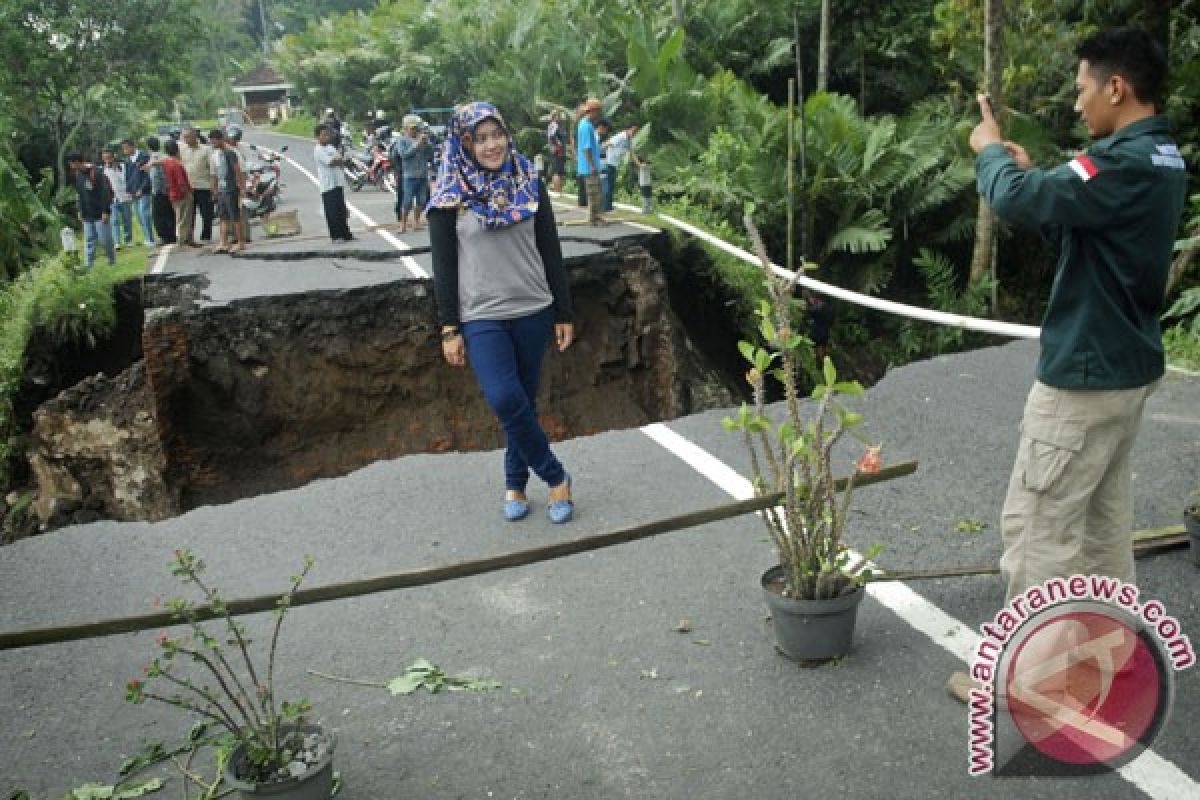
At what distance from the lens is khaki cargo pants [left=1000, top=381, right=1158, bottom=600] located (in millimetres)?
2947

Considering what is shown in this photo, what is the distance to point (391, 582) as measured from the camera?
3357 mm

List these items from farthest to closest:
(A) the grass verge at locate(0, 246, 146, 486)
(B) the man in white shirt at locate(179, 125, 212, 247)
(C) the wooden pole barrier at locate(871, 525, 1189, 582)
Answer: (B) the man in white shirt at locate(179, 125, 212, 247)
(A) the grass verge at locate(0, 246, 146, 486)
(C) the wooden pole barrier at locate(871, 525, 1189, 582)

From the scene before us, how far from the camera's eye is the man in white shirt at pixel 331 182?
12625mm

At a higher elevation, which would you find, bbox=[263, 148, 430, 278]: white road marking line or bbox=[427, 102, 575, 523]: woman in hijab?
bbox=[427, 102, 575, 523]: woman in hijab

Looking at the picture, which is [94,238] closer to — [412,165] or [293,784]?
[412,165]

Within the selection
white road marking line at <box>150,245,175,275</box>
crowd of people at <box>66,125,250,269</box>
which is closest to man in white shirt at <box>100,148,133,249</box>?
crowd of people at <box>66,125,250,269</box>

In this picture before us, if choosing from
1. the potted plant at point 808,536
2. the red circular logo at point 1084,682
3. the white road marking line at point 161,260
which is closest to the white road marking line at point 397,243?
the white road marking line at point 161,260

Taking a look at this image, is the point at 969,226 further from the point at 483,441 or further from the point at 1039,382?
the point at 1039,382

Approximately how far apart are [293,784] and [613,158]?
12.9 m

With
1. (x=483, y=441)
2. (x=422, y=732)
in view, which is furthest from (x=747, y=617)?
(x=483, y=441)

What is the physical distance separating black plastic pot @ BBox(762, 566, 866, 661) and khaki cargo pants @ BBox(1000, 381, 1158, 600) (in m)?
0.53

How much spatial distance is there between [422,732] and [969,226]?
11889 mm

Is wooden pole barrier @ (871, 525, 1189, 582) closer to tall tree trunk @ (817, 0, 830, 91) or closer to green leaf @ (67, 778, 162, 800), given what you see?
green leaf @ (67, 778, 162, 800)

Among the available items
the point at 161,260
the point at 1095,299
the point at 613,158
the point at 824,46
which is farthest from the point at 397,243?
the point at 1095,299
